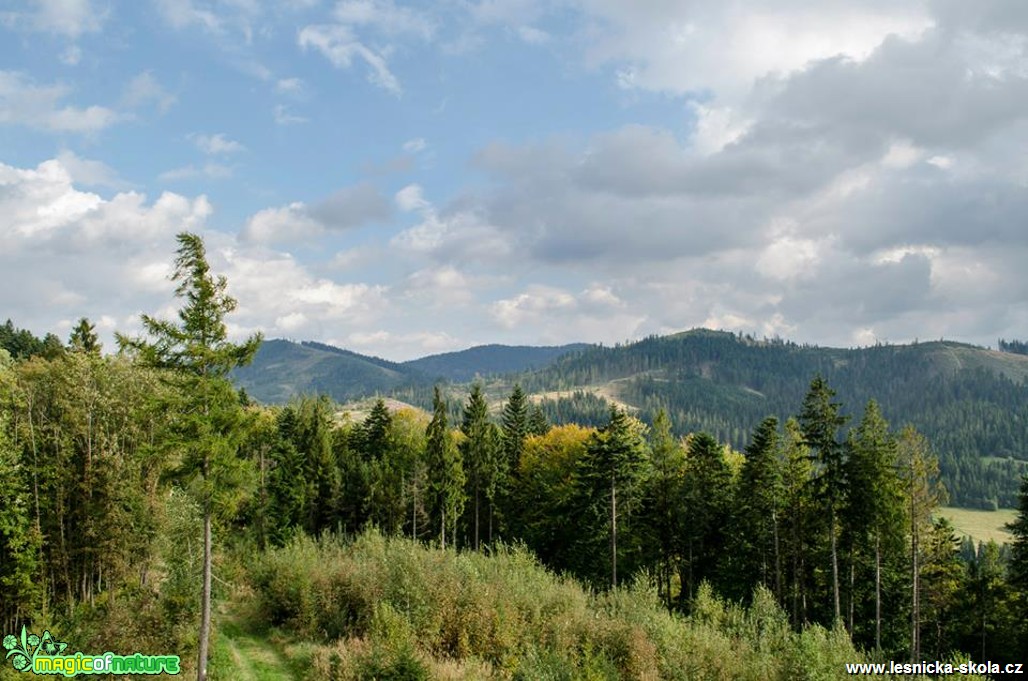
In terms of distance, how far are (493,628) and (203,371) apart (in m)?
15.6

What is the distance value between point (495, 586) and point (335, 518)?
135 feet

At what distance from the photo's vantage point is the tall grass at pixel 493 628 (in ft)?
73.3

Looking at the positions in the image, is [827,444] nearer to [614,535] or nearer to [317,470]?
[614,535]

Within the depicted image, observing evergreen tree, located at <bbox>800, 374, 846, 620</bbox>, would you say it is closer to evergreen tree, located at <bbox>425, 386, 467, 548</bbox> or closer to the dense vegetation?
the dense vegetation

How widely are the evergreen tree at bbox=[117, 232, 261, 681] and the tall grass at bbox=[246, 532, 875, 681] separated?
22.3ft

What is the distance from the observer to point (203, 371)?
23.5m

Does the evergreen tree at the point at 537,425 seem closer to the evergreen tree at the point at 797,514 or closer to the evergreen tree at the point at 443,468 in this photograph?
the evergreen tree at the point at 443,468

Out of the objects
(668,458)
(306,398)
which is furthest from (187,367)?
(306,398)

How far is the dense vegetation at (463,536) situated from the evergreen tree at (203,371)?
0.27 feet

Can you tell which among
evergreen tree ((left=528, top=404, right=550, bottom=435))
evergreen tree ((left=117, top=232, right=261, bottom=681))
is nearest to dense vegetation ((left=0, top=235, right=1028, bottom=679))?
evergreen tree ((left=117, top=232, right=261, bottom=681))

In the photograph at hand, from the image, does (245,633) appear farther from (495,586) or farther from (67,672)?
(495,586)

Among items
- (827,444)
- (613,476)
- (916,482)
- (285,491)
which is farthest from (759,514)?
(285,491)

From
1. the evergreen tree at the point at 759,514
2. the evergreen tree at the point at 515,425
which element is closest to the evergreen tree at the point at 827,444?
the evergreen tree at the point at 759,514

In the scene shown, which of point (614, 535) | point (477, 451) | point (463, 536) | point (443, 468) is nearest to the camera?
point (614, 535)
